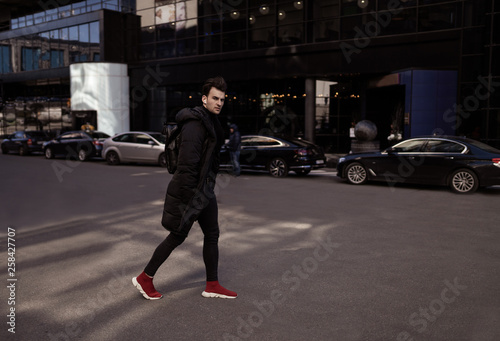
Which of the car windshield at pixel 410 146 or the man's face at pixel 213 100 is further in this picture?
the car windshield at pixel 410 146

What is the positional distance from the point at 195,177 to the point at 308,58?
20.6 m

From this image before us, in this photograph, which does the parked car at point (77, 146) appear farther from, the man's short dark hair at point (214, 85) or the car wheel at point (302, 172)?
the man's short dark hair at point (214, 85)

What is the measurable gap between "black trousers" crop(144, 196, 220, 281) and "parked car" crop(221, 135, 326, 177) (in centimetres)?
1129

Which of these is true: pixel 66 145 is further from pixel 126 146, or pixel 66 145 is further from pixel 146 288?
pixel 146 288

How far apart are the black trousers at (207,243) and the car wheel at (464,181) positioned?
9.26 meters

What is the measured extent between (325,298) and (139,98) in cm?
2998

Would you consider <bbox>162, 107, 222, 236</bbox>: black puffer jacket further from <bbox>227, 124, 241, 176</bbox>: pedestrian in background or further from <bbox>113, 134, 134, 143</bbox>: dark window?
<bbox>113, 134, 134, 143</bbox>: dark window

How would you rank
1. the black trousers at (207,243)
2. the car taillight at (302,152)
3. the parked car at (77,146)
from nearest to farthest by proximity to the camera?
the black trousers at (207,243) < the car taillight at (302,152) < the parked car at (77,146)

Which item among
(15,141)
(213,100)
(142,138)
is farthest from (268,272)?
(15,141)

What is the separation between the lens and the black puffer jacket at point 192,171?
153 inches

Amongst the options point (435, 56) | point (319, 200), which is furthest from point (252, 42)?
point (319, 200)

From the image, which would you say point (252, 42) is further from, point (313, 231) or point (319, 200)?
point (313, 231)

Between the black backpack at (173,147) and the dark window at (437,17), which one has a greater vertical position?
the dark window at (437,17)

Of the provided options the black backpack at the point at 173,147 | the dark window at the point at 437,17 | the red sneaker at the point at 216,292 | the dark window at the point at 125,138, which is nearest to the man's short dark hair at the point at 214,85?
the black backpack at the point at 173,147
